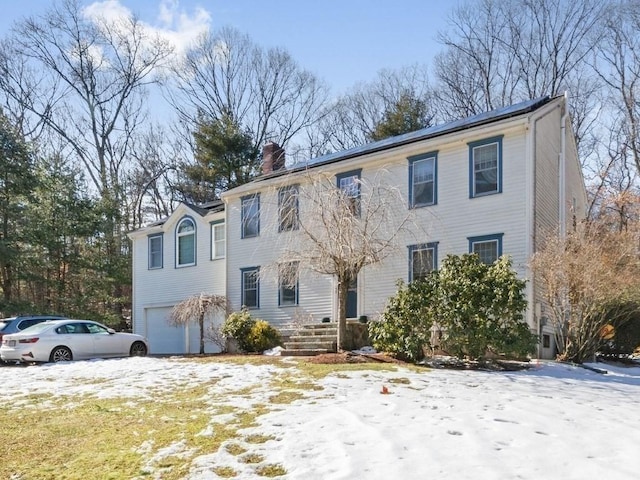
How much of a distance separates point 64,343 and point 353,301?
8.49 metres

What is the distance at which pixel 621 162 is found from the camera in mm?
29281

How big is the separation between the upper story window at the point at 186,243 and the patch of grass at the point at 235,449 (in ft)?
57.3

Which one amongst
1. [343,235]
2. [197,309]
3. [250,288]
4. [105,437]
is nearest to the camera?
[105,437]

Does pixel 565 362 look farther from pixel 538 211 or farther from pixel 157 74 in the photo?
pixel 157 74

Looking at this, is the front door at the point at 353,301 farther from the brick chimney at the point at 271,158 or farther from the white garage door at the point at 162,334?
the white garage door at the point at 162,334

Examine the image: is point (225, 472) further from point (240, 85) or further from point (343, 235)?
point (240, 85)

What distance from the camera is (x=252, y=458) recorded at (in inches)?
198

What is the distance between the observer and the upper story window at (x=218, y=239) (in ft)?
70.5

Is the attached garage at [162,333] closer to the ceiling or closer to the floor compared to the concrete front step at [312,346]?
closer to the floor

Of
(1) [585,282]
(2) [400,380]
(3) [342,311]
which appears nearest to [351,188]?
(3) [342,311]

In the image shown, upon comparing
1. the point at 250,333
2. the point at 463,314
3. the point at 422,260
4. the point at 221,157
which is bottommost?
the point at 250,333

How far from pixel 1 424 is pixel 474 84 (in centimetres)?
3154

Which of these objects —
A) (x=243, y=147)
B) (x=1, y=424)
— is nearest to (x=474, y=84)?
(x=243, y=147)

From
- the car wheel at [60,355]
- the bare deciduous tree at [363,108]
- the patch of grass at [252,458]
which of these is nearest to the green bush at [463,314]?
the patch of grass at [252,458]
